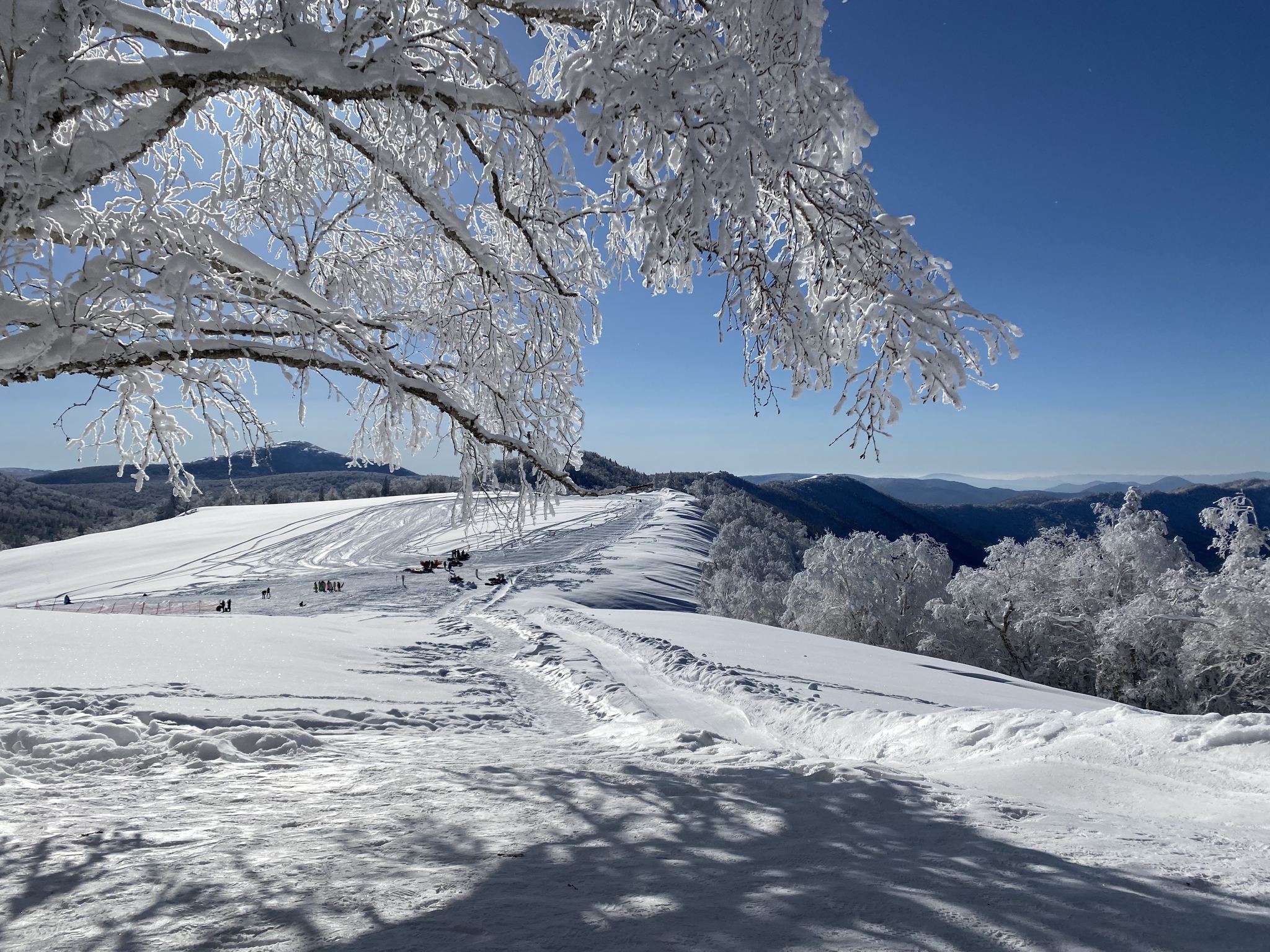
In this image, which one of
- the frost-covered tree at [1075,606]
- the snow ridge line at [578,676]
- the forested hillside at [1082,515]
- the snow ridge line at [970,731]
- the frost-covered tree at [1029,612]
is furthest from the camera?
the forested hillside at [1082,515]

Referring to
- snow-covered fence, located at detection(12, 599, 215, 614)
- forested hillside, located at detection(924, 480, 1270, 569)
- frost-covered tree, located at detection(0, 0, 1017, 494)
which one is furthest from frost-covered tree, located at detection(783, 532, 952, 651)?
forested hillside, located at detection(924, 480, 1270, 569)

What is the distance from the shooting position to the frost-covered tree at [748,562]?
128ft

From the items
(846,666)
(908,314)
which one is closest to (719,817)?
(908,314)

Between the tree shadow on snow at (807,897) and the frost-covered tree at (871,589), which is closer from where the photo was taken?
the tree shadow on snow at (807,897)

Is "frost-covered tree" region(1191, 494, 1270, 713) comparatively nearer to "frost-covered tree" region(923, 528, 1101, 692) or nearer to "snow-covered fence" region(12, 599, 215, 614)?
"frost-covered tree" region(923, 528, 1101, 692)

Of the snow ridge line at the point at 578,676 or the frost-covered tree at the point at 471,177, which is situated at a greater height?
the frost-covered tree at the point at 471,177

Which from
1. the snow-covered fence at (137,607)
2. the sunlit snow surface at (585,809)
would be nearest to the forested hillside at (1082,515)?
the snow-covered fence at (137,607)

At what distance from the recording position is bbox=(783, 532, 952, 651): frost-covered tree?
32906mm

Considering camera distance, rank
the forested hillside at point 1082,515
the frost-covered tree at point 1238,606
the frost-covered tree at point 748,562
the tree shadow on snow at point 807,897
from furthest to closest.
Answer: the forested hillside at point 1082,515 → the frost-covered tree at point 748,562 → the frost-covered tree at point 1238,606 → the tree shadow on snow at point 807,897

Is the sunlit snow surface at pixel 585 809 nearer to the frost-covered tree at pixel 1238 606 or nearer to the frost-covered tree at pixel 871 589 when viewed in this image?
the frost-covered tree at pixel 1238 606

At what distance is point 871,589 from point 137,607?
31.8 metres

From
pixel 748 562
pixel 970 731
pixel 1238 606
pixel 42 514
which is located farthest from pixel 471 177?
pixel 42 514

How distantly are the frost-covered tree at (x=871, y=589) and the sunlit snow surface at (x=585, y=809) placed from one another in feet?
74.5

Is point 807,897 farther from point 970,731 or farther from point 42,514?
point 42,514
